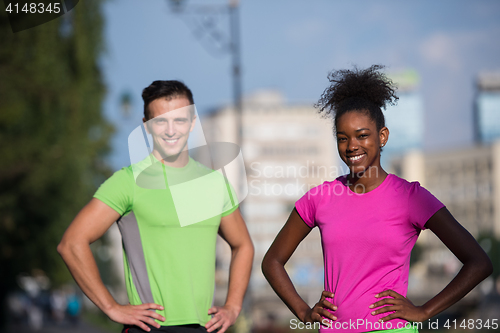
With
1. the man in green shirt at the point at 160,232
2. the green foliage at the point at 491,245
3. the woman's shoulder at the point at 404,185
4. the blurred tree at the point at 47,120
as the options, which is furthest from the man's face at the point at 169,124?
the green foliage at the point at 491,245

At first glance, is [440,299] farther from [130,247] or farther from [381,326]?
[130,247]

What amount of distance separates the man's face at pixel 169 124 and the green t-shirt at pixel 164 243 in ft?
0.51

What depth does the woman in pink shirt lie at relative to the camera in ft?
8.84

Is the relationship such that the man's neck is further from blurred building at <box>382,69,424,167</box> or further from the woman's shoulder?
blurred building at <box>382,69,424,167</box>

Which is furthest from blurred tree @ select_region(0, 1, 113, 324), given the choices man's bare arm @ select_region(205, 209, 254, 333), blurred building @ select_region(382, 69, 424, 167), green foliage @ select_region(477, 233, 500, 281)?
blurred building @ select_region(382, 69, 424, 167)

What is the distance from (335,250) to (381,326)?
1.24 ft

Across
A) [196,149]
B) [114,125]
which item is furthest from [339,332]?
[114,125]

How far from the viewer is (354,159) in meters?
2.93

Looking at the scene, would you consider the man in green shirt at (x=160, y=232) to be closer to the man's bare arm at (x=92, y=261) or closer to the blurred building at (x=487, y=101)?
the man's bare arm at (x=92, y=261)

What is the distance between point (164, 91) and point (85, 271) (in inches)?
38.9

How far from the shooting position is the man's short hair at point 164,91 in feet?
10.9

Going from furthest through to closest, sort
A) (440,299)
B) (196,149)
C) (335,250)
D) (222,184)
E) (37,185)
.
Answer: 1. (37,185)
2. (196,149)
3. (222,184)
4. (335,250)
5. (440,299)

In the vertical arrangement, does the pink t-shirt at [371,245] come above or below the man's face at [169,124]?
below

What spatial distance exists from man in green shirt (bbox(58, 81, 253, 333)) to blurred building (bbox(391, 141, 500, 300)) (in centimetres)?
9585
